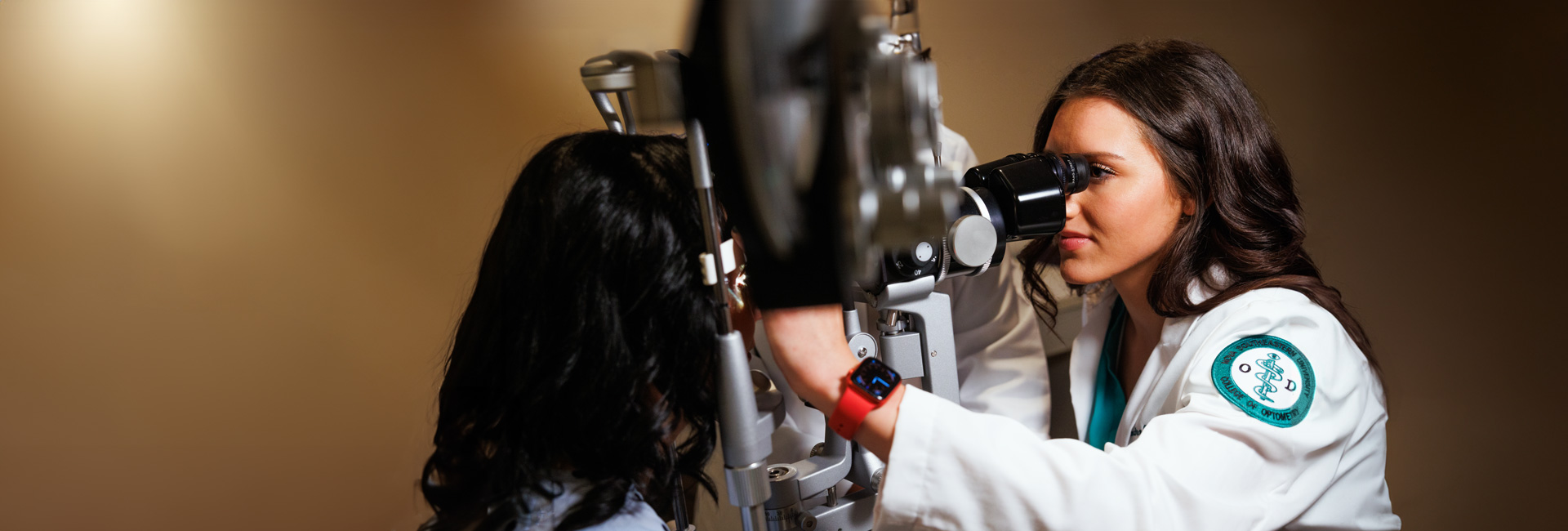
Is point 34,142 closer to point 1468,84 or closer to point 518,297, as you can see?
point 518,297

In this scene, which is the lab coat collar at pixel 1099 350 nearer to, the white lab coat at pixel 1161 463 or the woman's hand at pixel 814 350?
the white lab coat at pixel 1161 463

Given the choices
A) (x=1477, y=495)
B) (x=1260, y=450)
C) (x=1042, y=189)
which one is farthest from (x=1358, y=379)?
(x=1477, y=495)

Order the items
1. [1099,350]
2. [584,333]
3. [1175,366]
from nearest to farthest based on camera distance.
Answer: [584,333] → [1175,366] → [1099,350]

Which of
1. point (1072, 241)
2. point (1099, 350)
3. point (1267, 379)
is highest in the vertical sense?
point (1072, 241)

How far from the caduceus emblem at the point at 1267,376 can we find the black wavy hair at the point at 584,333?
20.6 inches

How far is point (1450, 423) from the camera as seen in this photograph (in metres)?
1.87

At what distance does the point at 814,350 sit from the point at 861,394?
6cm

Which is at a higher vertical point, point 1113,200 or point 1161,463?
point 1113,200

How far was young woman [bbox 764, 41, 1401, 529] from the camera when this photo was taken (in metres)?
0.78

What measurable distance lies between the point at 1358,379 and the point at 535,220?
0.83 m

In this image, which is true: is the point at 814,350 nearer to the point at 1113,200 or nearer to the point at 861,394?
the point at 861,394

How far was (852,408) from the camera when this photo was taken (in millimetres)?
776

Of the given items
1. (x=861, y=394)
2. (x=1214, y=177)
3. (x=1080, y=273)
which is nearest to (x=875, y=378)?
(x=861, y=394)

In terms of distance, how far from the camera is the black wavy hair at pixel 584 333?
719mm
